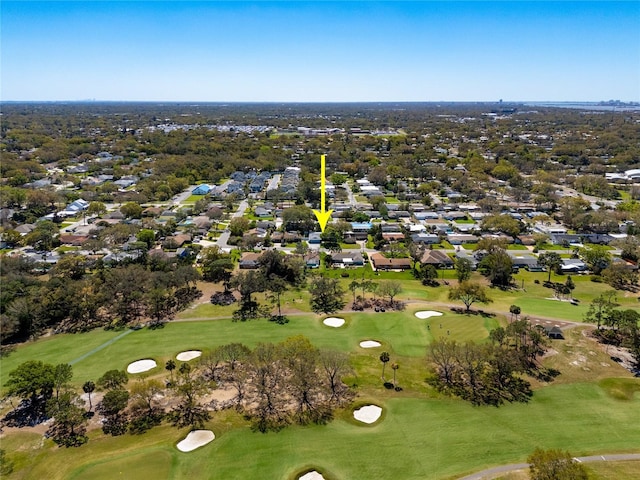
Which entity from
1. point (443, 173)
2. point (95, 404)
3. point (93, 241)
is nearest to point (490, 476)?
point (95, 404)

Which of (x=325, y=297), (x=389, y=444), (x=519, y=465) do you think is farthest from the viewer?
(x=325, y=297)

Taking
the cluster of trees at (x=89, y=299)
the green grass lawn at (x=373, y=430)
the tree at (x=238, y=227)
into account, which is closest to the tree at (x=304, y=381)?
the green grass lawn at (x=373, y=430)

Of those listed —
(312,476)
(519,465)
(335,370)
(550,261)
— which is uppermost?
(550,261)

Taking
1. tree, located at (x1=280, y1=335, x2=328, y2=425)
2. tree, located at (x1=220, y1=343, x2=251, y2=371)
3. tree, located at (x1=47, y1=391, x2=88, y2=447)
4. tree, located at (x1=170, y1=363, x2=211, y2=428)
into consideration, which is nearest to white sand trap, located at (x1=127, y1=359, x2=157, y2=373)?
tree, located at (x1=170, y1=363, x2=211, y2=428)

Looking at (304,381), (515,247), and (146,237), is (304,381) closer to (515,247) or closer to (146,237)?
(146,237)

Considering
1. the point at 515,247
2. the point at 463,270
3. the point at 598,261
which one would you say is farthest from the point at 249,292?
the point at 598,261

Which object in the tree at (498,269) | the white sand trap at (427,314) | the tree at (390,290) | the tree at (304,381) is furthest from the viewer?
the tree at (498,269)

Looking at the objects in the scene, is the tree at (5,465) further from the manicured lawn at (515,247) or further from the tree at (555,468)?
the manicured lawn at (515,247)
